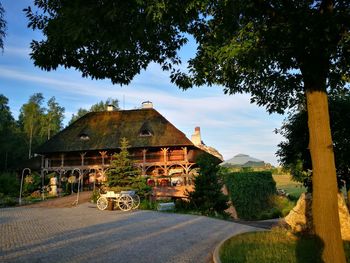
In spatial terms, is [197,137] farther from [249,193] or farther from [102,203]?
[102,203]

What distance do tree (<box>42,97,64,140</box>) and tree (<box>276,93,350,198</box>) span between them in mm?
48706

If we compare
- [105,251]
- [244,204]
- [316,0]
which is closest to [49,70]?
[105,251]

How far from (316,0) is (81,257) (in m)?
7.05

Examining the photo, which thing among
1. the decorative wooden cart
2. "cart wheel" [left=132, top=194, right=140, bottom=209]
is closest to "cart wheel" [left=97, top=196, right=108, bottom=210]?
the decorative wooden cart

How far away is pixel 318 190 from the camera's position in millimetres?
6500

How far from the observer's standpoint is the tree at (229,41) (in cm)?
550

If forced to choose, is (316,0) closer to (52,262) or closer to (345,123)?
(345,123)

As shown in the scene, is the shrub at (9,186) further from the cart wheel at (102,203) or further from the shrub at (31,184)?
the cart wheel at (102,203)

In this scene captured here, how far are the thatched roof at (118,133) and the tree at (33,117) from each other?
22732mm

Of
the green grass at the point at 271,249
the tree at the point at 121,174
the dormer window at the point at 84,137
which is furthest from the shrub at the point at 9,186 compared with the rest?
the green grass at the point at 271,249

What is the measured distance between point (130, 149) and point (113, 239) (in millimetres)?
23217

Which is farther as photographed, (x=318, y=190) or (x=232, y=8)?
(x=318, y=190)

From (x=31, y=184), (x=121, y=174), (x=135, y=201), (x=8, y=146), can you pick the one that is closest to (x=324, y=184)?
(x=135, y=201)

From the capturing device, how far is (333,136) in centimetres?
1208
